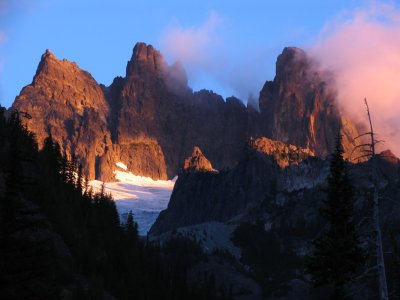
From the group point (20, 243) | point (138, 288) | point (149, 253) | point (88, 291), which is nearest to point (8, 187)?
point (20, 243)

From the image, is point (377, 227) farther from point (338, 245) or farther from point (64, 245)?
point (64, 245)

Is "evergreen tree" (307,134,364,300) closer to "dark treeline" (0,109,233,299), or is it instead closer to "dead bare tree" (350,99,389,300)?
"dead bare tree" (350,99,389,300)

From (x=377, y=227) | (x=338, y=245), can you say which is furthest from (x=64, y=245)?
(x=377, y=227)

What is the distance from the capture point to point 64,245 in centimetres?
11206

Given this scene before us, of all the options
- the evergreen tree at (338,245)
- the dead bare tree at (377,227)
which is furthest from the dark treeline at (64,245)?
the evergreen tree at (338,245)

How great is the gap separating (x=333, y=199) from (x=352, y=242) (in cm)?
341

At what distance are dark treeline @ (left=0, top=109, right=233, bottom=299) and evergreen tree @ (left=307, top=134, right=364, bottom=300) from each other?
17836 mm

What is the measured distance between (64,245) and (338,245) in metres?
64.8

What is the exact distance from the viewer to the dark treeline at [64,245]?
4331 cm

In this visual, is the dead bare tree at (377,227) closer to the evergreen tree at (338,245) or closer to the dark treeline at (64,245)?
the evergreen tree at (338,245)

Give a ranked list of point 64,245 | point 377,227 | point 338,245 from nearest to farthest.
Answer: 1. point 377,227
2. point 338,245
3. point 64,245

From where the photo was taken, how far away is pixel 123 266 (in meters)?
144

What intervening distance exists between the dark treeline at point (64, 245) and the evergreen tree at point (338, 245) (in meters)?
17.8

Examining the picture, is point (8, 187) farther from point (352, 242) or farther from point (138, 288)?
point (138, 288)
